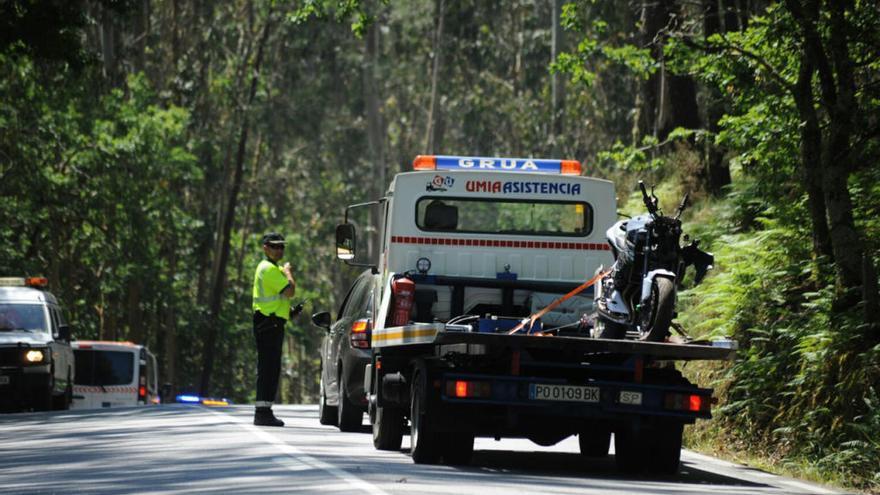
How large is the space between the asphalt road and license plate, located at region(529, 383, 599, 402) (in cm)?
59

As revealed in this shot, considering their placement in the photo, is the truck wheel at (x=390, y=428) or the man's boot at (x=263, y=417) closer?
the truck wheel at (x=390, y=428)

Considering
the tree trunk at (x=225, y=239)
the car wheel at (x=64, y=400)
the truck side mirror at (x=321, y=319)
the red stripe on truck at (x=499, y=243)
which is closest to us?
the red stripe on truck at (x=499, y=243)

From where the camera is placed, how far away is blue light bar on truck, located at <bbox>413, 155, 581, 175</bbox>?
Answer: 1572 cm

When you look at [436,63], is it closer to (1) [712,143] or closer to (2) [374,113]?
(2) [374,113]

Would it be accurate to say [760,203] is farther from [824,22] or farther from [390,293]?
[390,293]

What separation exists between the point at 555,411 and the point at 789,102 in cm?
639

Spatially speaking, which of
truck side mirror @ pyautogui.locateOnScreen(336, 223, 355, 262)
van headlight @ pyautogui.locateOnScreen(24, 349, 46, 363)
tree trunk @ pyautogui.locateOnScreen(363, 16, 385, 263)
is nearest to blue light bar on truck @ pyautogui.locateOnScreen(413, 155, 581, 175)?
truck side mirror @ pyautogui.locateOnScreen(336, 223, 355, 262)

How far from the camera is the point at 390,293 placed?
14555mm

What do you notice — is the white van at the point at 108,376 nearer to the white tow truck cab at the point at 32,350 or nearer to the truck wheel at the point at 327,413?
the white tow truck cab at the point at 32,350

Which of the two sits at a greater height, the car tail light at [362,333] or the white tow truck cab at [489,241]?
the white tow truck cab at [489,241]

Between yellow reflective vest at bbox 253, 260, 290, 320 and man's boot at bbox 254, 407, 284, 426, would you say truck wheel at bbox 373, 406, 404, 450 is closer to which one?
yellow reflective vest at bbox 253, 260, 290, 320

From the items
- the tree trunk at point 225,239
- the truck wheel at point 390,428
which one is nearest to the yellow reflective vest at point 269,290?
the truck wheel at point 390,428

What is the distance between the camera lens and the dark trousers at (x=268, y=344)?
1731cm

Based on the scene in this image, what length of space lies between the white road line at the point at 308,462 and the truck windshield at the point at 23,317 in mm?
9456
